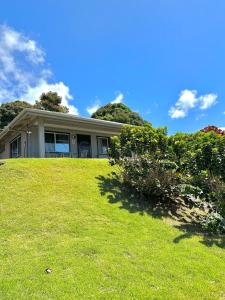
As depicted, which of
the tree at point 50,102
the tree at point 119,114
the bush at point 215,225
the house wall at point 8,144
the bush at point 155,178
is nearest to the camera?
the bush at point 215,225

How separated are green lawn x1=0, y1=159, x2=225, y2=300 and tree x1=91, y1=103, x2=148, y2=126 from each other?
31720 millimetres

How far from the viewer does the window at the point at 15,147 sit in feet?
69.1

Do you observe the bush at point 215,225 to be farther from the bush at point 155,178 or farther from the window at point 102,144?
the window at point 102,144

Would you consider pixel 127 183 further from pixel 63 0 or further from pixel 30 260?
pixel 63 0

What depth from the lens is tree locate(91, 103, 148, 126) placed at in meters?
42.4

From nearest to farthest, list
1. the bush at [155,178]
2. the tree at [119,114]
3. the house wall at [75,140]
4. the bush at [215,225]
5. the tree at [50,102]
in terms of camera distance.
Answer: the bush at [215,225], the bush at [155,178], the house wall at [75,140], the tree at [50,102], the tree at [119,114]

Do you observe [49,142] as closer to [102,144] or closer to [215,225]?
[102,144]

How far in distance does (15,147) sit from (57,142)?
4.69m

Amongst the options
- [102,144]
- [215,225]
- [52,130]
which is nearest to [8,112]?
[102,144]

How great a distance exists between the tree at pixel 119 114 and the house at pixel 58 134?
2112 centimetres

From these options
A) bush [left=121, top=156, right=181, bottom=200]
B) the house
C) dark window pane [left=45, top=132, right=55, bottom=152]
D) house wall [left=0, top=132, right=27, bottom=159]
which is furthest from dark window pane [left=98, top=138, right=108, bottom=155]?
bush [left=121, top=156, right=181, bottom=200]

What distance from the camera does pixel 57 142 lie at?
62.7 ft

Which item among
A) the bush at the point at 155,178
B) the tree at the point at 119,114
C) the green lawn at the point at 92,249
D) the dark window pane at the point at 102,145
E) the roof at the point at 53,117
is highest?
the tree at the point at 119,114

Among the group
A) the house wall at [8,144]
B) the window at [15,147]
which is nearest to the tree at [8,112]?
the house wall at [8,144]
